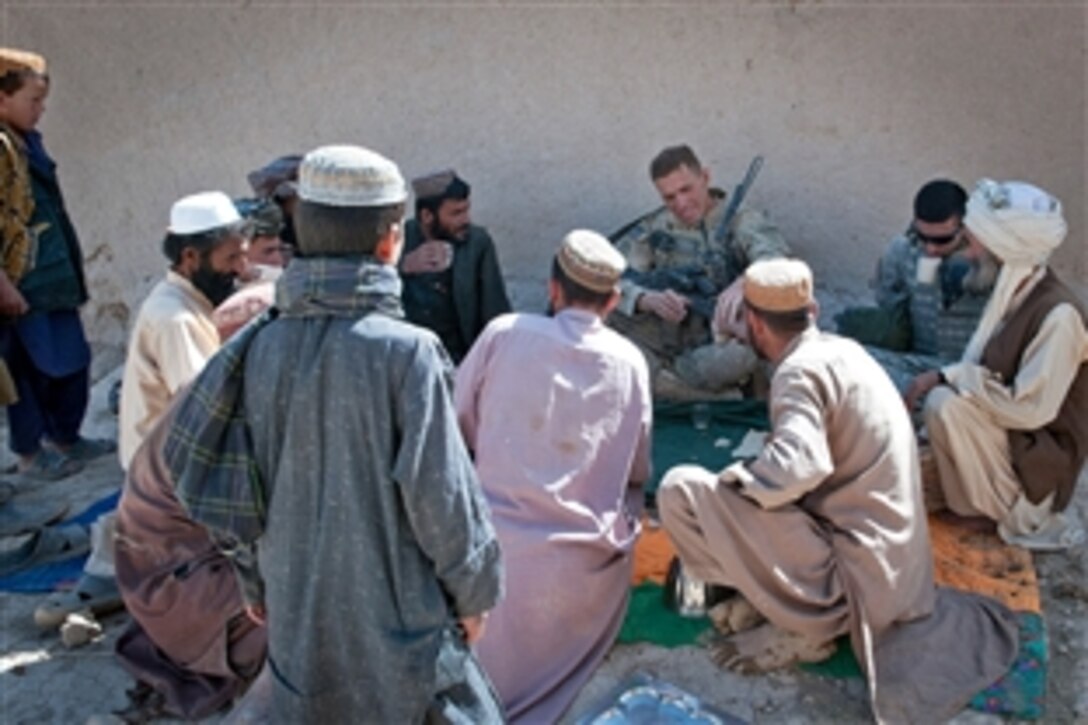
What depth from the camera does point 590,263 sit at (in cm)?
375

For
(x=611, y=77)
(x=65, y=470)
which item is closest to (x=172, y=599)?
(x=65, y=470)

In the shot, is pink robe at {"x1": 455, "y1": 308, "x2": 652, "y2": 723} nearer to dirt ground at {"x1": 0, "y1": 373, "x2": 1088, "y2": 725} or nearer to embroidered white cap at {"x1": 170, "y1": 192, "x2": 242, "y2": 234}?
dirt ground at {"x1": 0, "y1": 373, "x2": 1088, "y2": 725}

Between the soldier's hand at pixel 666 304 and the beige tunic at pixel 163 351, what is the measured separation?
2.20m

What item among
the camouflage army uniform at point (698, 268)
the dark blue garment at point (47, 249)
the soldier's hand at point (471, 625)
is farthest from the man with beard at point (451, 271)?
the soldier's hand at point (471, 625)

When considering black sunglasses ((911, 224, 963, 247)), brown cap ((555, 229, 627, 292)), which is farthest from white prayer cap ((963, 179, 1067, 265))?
brown cap ((555, 229, 627, 292))

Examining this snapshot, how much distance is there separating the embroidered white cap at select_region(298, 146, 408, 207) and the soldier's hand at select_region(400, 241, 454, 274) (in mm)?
3258

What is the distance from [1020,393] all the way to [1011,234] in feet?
1.86

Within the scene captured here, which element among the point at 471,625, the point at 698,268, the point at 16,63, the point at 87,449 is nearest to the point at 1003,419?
the point at 698,268

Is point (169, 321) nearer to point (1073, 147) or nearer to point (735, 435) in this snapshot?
point (735, 435)

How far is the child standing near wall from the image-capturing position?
526 centimetres

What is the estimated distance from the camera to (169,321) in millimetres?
3750

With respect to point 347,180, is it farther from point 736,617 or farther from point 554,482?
point 736,617

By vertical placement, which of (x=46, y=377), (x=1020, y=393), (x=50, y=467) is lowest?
(x=50, y=467)

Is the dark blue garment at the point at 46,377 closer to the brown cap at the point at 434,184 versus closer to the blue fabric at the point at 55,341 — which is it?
the blue fabric at the point at 55,341
